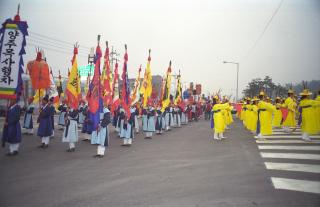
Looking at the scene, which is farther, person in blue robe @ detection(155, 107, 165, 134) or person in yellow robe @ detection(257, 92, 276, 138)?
person in blue robe @ detection(155, 107, 165, 134)

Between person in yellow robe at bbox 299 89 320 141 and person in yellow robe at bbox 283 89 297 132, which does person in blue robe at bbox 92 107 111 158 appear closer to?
person in yellow robe at bbox 299 89 320 141

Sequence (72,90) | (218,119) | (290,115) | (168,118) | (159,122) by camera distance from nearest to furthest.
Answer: (72,90)
(218,119)
(290,115)
(159,122)
(168,118)

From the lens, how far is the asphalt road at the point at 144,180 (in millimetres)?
4660

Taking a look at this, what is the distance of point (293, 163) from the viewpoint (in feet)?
23.5

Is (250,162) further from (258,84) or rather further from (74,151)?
(258,84)

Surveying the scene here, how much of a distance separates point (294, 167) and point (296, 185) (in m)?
1.56

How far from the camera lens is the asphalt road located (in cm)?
466

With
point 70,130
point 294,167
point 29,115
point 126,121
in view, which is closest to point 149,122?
point 126,121

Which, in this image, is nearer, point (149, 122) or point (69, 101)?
point (69, 101)

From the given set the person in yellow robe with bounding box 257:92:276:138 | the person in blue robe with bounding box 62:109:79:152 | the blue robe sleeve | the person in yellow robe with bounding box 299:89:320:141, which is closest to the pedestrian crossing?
the person in yellow robe with bounding box 299:89:320:141

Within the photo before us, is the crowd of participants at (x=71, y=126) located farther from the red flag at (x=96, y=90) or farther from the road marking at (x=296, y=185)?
the road marking at (x=296, y=185)

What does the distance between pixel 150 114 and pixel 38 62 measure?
595 centimetres

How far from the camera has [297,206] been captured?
434 cm

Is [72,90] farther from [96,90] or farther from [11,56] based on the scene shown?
[11,56]
